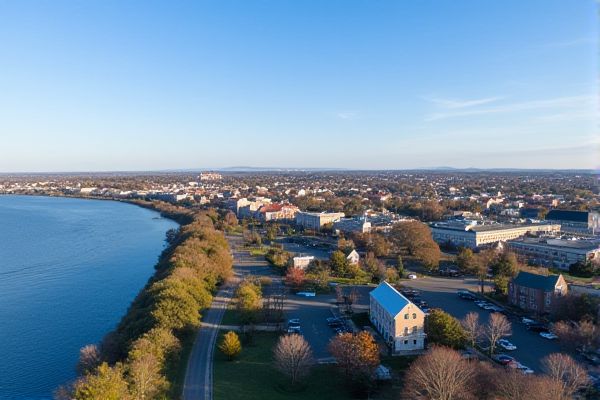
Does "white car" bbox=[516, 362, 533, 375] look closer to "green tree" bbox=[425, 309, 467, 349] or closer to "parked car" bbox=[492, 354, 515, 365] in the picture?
"parked car" bbox=[492, 354, 515, 365]

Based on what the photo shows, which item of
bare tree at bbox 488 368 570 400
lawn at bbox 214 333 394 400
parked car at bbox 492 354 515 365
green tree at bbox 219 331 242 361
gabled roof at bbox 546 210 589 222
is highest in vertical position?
gabled roof at bbox 546 210 589 222

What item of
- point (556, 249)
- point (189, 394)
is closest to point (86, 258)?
point (189, 394)

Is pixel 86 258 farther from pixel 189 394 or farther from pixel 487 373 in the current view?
pixel 487 373

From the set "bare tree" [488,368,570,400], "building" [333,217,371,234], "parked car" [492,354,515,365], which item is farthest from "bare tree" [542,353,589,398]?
"building" [333,217,371,234]

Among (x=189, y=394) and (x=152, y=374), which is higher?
(x=152, y=374)

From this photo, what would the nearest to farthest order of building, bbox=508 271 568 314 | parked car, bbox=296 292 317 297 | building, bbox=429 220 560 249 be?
building, bbox=508 271 568 314 → parked car, bbox=296 292 317 297 → building, bbox=429 220 560 249


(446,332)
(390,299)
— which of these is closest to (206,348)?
(390,299)
